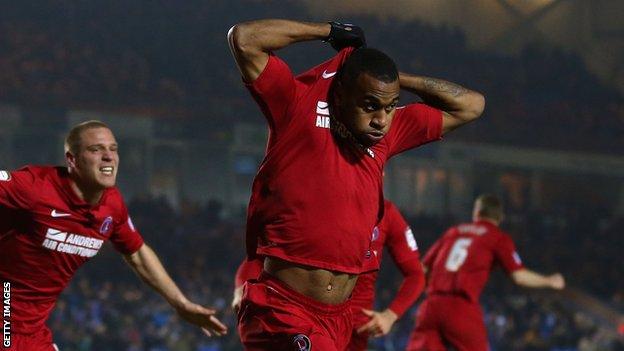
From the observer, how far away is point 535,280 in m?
6.92

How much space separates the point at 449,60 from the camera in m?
22.3

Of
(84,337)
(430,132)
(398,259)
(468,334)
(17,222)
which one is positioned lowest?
(84,337)

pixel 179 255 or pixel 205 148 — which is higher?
pixel 205 148

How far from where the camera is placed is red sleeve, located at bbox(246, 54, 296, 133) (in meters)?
3.17

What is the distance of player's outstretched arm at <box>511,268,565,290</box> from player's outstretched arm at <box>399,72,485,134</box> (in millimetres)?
3219

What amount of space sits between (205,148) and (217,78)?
2.54 m

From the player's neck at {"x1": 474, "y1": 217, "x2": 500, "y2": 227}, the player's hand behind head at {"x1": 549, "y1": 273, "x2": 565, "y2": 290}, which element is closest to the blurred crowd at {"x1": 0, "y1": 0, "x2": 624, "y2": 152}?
the player's neck at {"x1": 474, "y1": 217, "x2": 500, "y2": 227}

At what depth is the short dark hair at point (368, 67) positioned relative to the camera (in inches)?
125

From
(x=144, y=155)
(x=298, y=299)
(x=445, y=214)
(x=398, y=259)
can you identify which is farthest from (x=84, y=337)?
(x=298, y=299)

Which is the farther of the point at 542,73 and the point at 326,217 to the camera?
the point at 542,73

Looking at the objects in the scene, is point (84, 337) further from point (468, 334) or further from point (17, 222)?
point (17, 222)

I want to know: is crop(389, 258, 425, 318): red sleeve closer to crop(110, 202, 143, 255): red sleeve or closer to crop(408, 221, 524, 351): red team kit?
crop(408, 221, 524, 351): red team kit

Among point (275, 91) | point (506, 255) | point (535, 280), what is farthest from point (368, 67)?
point (506, 255)

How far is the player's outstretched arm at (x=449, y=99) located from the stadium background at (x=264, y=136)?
433 inches
